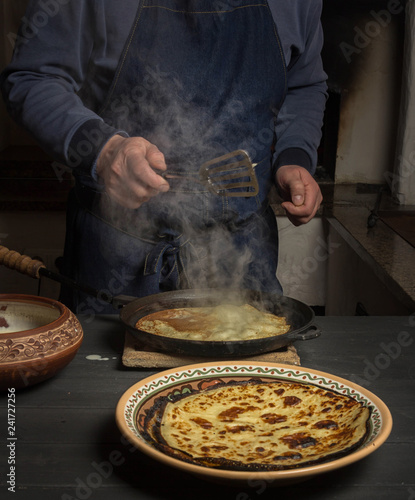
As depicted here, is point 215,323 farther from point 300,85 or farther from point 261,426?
point 300,85

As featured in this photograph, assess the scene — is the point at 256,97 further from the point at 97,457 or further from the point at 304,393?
the point at 97,457

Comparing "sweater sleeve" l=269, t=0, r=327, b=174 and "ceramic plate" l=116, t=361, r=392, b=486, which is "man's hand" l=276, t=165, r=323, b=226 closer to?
"sweater sleeve" l=269, t=0, r=327, b=174

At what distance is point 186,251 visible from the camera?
1.74 m

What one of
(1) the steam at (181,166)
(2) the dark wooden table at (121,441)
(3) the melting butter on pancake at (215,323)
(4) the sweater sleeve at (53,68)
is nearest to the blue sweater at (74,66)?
(4) the sweater sleeve at (53,68)

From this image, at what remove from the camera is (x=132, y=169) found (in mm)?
1302

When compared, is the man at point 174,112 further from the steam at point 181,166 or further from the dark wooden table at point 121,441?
the dark wooden table at point 121,441

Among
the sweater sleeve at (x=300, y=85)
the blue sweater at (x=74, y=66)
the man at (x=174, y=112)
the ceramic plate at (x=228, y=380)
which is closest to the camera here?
the ceramic plate at (x=228, y=380)

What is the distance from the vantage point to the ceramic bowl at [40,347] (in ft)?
3.10

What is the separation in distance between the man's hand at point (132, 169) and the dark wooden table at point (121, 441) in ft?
1.01

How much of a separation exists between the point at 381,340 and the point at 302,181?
0.52m

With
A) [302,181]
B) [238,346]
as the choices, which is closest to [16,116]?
[302,181]

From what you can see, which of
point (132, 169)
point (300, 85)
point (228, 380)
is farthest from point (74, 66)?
point (228, 380)

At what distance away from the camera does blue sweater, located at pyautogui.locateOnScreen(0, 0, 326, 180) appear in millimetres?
1508

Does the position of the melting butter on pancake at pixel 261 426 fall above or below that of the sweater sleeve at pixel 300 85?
below
